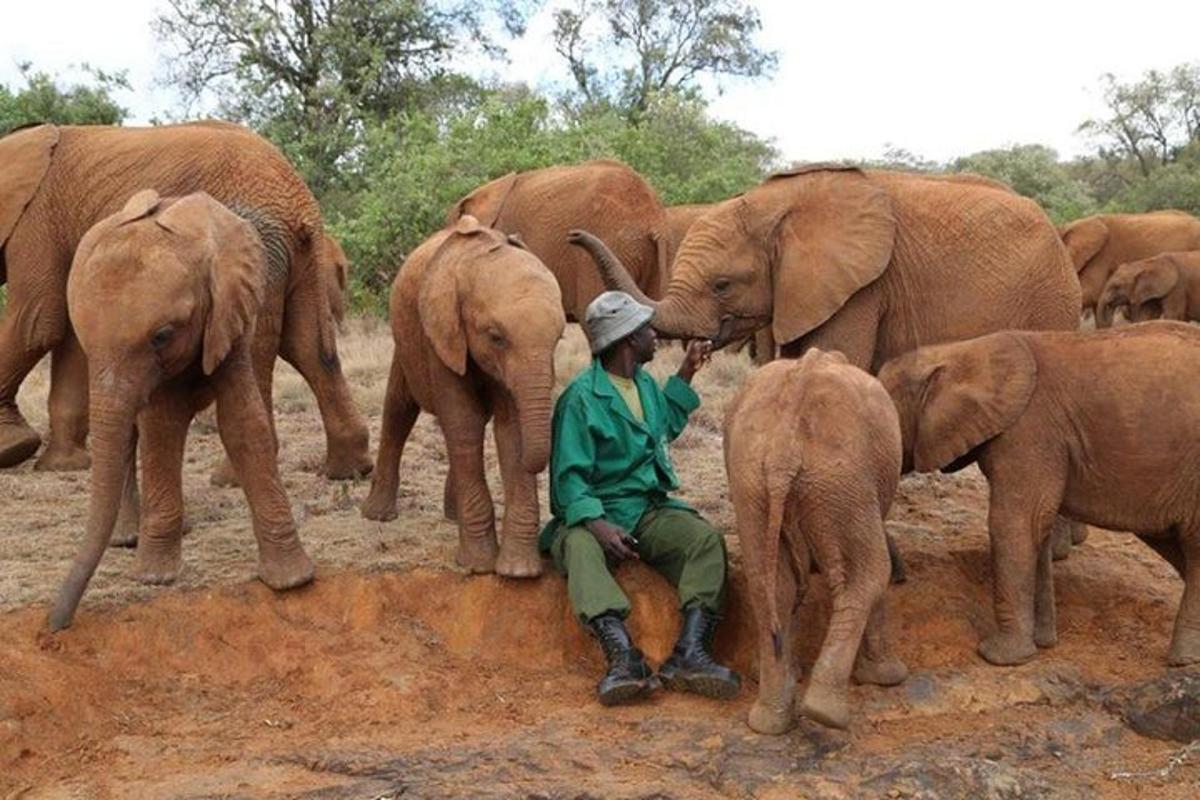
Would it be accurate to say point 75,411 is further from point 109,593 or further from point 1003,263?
point 1003,263

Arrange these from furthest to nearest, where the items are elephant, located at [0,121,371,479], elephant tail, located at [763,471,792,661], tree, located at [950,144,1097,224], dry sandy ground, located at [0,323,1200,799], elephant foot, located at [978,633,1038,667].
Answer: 1. tree, located at [950,144,1097,224]
2. elephant, located at [0,121,371,479]
3. elephant foot, located at [978,633,1038,667]
4. elephant tail, located at [763,471,792,661]
5. dry sandy ground, located at [0,323,1200,799]

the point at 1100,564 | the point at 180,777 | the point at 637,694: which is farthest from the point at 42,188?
the point at 1100,564

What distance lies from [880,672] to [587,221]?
19.5ft

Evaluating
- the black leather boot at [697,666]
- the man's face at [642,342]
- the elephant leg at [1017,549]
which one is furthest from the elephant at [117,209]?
the elephant leg at [1017,549]

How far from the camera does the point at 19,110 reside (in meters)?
19.3

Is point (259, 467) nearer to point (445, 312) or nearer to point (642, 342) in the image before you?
point (445, 312)

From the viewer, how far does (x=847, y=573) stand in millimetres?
4914

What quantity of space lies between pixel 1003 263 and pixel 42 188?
540cm

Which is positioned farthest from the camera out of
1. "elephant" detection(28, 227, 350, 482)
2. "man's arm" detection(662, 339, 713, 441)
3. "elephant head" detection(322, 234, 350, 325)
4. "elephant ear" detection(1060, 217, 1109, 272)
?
"elephant ear" detection(1060, 217, 1109, 272)

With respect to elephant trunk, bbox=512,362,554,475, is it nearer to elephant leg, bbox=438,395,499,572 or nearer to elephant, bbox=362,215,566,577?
elephant, bbox=362,215,566,577

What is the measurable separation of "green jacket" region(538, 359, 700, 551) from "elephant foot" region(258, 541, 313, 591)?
110cm

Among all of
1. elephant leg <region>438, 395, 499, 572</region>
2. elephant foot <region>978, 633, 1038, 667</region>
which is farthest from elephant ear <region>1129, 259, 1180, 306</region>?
elephant leg <region>438, 395, 499, 572</region>

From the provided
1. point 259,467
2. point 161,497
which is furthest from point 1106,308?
point 161,497

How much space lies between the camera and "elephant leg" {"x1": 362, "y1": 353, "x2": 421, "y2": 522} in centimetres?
696
